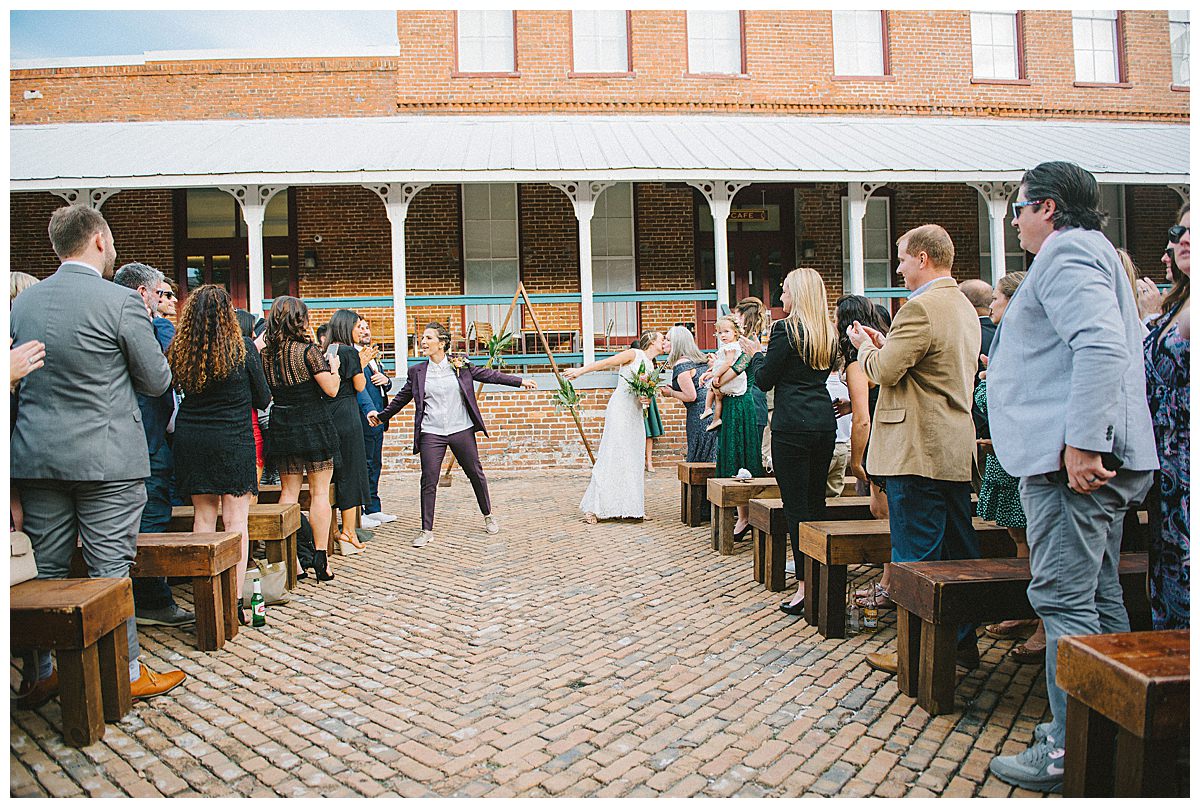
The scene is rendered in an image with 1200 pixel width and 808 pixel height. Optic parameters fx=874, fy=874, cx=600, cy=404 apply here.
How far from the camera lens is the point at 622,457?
7703mm

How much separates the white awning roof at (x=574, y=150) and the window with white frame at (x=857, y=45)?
3.70 feet

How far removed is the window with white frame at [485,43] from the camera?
15086 mm

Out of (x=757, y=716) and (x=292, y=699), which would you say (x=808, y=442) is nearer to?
(x=757, y=716)

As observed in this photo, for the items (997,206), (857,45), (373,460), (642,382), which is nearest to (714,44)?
(857,45)

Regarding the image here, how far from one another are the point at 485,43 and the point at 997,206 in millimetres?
8812

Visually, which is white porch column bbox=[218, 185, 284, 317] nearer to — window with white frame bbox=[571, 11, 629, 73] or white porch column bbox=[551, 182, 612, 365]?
white porch column bbox=[551, 182, 612, 365]

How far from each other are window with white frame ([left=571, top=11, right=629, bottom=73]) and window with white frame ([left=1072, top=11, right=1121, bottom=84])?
8.41 meters

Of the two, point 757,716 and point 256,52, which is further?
point 256,52

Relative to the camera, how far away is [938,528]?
3.78 metres

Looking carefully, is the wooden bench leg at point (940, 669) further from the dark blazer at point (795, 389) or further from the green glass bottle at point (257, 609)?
the green glass bottle at point (257, 609)

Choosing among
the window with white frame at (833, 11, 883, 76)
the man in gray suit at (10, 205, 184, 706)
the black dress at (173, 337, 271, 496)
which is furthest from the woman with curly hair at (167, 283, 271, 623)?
the window with white frame at (833, 11, 883, 76)

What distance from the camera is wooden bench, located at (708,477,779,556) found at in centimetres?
620
